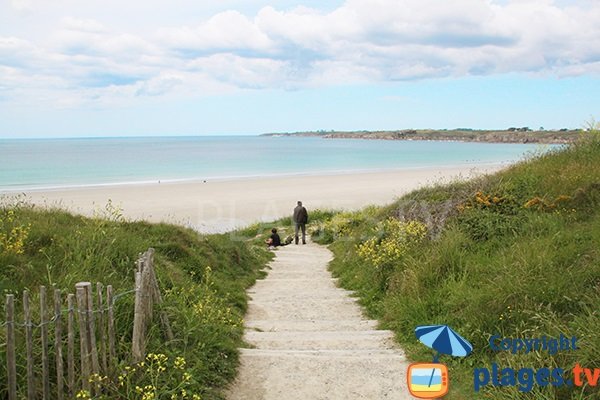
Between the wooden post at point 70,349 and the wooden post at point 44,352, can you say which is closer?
the wooden post at point 44,352

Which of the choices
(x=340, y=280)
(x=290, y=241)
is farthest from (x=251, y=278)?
(x=290, y=241)

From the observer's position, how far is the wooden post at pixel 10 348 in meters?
4.38

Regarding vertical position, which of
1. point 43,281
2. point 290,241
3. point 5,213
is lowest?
point 290,241

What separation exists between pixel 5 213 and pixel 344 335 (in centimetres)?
630

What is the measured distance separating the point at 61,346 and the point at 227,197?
31.4m

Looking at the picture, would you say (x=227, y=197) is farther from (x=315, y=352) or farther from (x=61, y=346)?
(x=61, y=346)

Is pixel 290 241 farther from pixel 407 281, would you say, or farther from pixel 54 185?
pixel 54 185

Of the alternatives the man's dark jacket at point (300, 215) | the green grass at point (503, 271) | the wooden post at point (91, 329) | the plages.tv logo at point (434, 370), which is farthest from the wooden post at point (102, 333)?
the man's dark jacket at point (300, 215)

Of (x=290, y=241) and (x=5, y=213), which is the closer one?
(x=5, y=213)

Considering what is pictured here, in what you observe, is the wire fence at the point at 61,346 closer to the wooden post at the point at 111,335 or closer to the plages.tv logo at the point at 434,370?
the wooden post at the point at 111,335

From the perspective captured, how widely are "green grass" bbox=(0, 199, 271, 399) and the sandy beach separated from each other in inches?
467

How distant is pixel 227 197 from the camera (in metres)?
36.0

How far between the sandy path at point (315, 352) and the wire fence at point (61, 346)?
1.40m

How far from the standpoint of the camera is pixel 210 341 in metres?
6.41
